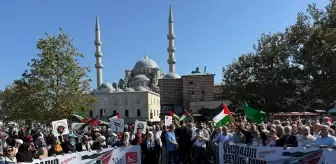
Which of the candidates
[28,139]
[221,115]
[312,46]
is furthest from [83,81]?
[312,46]

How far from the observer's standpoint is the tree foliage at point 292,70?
104ft

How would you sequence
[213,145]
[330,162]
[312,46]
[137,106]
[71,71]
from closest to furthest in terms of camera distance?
[330,162] < [213,145] < [71,71] < [312,46] < [137,106]

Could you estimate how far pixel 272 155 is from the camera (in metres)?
9.59

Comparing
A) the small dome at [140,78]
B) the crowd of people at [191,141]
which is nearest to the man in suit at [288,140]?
the crowd of people at [191,141]

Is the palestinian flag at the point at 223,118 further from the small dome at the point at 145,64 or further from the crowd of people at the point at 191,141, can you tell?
the small dome at the point at 145,64

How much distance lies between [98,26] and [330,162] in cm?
8635

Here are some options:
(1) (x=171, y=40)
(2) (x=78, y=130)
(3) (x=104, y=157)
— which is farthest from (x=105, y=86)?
(3) (x=104, y=157)

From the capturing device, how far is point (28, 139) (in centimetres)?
1425

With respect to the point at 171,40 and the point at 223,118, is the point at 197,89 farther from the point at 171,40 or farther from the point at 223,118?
the point at 223,118

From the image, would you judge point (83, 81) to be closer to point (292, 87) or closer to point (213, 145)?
point (213, 145)

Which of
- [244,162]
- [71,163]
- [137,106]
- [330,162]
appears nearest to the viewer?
[330,162]

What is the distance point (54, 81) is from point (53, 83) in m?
0.14

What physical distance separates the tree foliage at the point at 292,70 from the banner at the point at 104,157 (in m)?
22.1

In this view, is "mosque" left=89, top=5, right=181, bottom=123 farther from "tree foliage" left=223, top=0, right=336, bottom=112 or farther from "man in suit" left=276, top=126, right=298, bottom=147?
"man in suit" left=276, top=126, right=298, bottom=147
